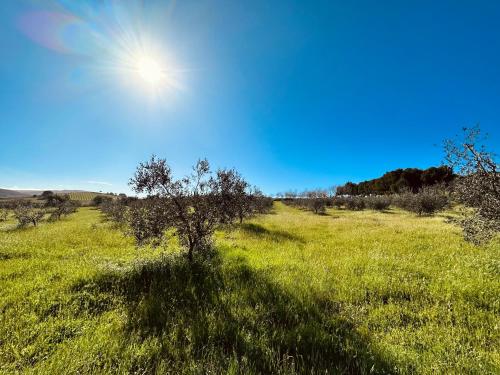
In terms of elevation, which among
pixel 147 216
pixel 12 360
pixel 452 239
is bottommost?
pixel 12 360

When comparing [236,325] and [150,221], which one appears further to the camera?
[150,221]

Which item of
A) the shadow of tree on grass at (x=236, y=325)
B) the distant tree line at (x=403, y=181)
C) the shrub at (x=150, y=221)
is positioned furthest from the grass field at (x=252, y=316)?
the distant tree line at (x=403, y=181)

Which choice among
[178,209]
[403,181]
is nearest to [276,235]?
[178,209]

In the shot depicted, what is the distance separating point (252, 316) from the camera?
591 cm

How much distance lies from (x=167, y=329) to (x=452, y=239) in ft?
59.9

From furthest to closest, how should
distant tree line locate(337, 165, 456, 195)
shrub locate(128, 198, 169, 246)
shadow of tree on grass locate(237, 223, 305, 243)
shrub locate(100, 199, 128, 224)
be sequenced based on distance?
1. distant tree line locate(337, 165, 456, 195)
2. shadow of tree on grass locate(237, 223, 305, 243)
3. shrub locate(100, 199, 128, 224)
4. shrub locate(128, 198, 169, 246)

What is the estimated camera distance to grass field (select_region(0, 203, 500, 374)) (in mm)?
4297

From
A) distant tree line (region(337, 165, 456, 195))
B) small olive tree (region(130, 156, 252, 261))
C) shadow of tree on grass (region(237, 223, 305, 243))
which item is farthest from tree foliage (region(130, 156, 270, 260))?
distant tree line (region(337, 165, 456, 195))

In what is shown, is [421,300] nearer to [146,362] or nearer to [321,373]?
[321,373]

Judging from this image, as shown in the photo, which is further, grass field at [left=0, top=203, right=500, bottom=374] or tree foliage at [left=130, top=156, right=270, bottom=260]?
tree foliage at [left=130, top=156, right=270, bottom=260]

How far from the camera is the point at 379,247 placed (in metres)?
13.6

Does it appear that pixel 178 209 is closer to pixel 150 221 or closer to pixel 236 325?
pixel 150 221

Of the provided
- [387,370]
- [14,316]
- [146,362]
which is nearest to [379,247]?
[387,370]

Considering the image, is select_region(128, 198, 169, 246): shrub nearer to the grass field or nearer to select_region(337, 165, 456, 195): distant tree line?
the grass field
